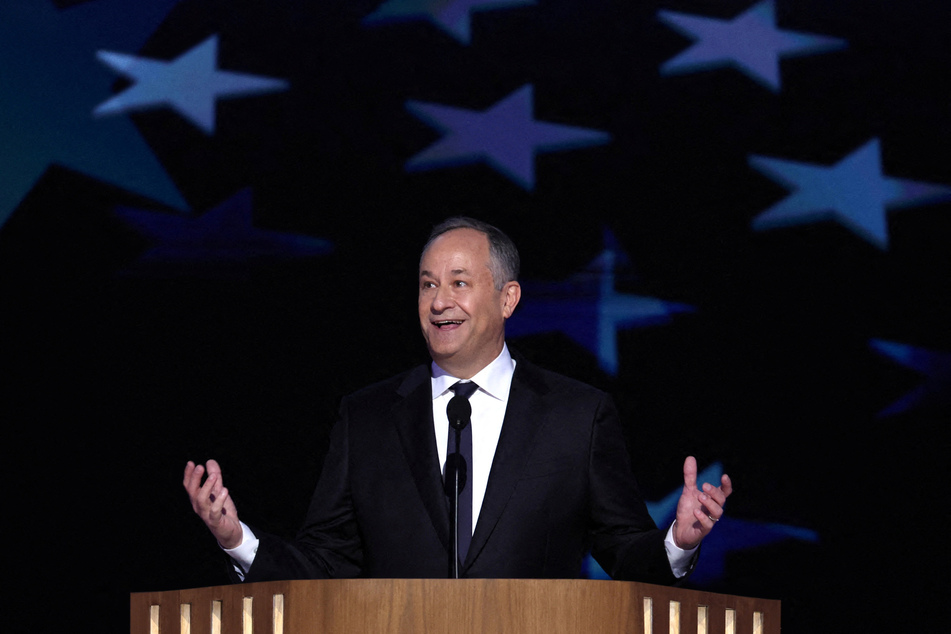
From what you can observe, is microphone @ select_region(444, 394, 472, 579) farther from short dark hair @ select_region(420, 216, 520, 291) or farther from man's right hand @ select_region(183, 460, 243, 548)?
short dark hair @ select_region(420, 216, 520, 291)

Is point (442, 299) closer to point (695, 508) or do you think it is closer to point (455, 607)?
point (695, 508)

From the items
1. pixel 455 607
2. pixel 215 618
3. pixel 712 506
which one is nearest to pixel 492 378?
pixel 712 506

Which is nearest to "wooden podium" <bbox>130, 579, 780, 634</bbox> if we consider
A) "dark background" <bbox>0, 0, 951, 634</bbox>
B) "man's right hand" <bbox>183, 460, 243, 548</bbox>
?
"man's right hand" <bbox>183, 460, 243, 548</bbox>

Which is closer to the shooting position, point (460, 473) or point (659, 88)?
point (460, 473)

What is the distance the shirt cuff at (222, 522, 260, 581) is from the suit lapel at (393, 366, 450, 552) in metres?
0.37

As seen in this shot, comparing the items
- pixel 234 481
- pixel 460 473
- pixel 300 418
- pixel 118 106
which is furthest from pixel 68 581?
pixel 460 473

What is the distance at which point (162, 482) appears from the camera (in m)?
3.37

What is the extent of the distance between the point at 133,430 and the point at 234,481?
0.33 metres

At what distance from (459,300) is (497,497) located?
43 cm

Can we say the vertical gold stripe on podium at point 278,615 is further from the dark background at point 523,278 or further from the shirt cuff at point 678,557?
the dark background at point 523,278

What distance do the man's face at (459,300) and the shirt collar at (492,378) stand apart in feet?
0.11

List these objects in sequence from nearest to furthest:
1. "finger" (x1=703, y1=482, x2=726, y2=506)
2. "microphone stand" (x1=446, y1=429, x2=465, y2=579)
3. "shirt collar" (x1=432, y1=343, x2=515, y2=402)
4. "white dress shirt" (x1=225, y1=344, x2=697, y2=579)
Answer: "finger" (x1=703, y1=482, x2=726, y2=506) < "microphone stand" (x1=446, y1=429, x2=465, y2=579) < "white dress shirt" (x1=225, y1=344, x2=697, y2=579) < "shirt collar" (x1=432, y1=343, x2=515, y2=402)

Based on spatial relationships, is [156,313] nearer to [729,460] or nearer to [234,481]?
[234,481]

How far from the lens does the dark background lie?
326cm
